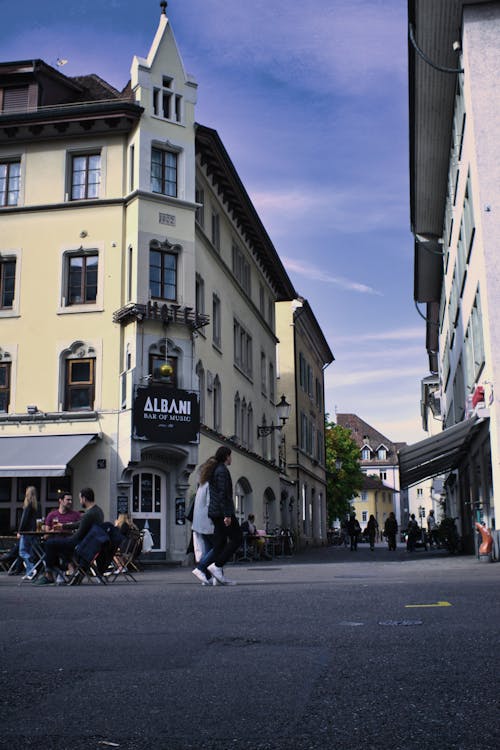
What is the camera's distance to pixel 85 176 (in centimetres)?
2934

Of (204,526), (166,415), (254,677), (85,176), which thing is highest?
(85,176)

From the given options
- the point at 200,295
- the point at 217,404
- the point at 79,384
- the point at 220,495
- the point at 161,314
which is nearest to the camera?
the point at 220,495

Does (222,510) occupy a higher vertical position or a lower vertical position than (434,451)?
lower

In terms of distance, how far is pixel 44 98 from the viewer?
29.9m

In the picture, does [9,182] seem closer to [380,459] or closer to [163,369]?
[163,369]

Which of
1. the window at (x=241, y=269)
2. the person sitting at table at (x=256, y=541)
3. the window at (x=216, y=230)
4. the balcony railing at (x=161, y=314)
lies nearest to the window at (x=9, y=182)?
the balcony railing at (x=161, y=314)

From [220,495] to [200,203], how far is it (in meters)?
19.8

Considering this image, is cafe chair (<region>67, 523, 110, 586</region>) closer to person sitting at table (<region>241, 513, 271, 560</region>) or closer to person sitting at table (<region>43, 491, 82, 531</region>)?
person sitting at table (<region>43, 491, 82, 531</region>)

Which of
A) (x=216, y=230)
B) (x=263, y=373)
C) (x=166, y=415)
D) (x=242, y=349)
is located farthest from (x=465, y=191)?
(x=263, y=373)

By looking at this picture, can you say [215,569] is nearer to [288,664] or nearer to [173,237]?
[288,664]

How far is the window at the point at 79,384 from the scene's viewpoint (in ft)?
91.2

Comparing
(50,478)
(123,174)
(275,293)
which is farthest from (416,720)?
(275,293)

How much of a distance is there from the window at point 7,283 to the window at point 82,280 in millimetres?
1962

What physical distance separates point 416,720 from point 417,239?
116ft
